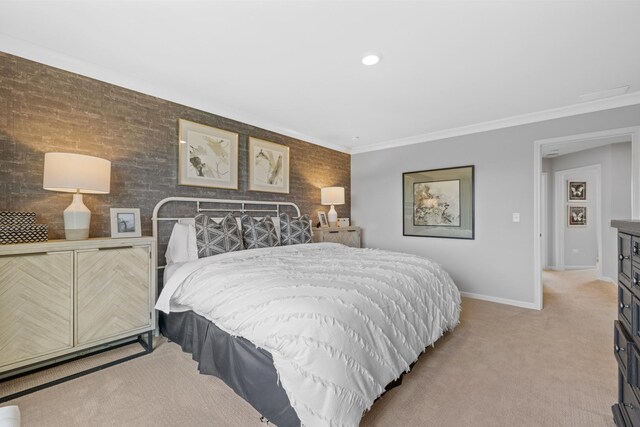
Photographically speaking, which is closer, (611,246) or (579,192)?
(611,246)

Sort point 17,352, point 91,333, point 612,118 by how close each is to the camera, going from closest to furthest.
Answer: point 17,352, point 91,333, point 612,118

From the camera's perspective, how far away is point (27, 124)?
7.32 ft

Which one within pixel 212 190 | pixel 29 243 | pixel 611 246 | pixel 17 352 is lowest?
pixel 17 352

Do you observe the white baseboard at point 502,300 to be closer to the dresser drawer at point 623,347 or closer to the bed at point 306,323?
the bed at point 306,323

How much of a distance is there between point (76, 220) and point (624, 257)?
3.49 meters

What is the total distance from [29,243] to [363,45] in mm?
2761

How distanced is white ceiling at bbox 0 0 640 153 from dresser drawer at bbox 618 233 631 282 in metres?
1.46

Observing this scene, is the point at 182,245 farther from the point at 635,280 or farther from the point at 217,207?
the point at 635,280

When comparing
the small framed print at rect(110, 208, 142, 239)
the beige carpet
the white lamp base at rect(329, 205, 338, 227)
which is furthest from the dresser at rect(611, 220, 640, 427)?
the white lamp base at rect(329, 205, 338, 227)

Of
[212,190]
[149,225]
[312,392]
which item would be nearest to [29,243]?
[149,225]

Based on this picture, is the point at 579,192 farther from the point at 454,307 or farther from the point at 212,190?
the point at 212,190

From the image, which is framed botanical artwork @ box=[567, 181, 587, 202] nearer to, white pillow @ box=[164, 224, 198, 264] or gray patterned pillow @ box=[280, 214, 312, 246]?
gray patterned pillow @ box=[280, 214, 312, 246]

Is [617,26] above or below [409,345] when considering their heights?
above

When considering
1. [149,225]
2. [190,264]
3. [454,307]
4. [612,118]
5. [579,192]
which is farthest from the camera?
[579,192]
